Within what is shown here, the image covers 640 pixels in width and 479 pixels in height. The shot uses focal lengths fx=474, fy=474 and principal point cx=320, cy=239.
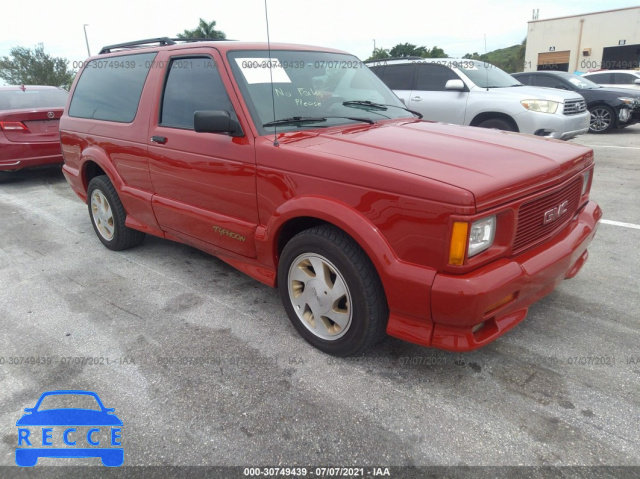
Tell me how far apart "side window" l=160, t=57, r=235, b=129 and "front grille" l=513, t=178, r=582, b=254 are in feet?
5.95

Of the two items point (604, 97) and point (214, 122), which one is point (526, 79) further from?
point (214, 122)

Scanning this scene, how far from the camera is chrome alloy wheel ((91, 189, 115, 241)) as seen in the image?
4.42 m

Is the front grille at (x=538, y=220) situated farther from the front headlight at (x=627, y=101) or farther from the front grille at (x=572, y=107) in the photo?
the front headlight at (x=627, y=101)

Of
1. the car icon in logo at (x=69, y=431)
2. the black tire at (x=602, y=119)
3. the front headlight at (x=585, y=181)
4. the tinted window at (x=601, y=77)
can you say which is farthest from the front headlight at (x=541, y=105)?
the tinted window at (x=601, y=77)

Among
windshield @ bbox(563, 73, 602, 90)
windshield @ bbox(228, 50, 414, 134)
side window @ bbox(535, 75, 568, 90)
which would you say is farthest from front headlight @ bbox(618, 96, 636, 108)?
windshield @ bbox(228, 50, 414, 134)

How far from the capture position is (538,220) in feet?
8.05

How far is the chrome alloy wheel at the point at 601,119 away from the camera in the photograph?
11.4m

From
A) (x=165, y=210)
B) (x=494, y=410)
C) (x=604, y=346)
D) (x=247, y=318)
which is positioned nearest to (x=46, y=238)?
(x=165, y=210)

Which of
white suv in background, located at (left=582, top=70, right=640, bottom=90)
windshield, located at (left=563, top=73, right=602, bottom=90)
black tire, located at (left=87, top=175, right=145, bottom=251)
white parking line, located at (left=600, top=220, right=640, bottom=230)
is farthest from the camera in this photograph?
white suv in background, located at (left=582, top=70, right=640, bottom=90)

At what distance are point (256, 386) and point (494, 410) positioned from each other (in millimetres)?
1205

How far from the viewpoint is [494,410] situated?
230 centimetres

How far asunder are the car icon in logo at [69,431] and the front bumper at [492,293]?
1.58 m

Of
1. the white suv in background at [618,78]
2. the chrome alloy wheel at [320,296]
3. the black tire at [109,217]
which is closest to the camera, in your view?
the chrome alloy wheel at [320,296]

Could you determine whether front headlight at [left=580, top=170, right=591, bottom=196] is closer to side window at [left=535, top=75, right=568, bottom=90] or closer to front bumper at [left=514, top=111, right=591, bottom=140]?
front bumper at [left=514, top=111, right=591, bottom=140]
